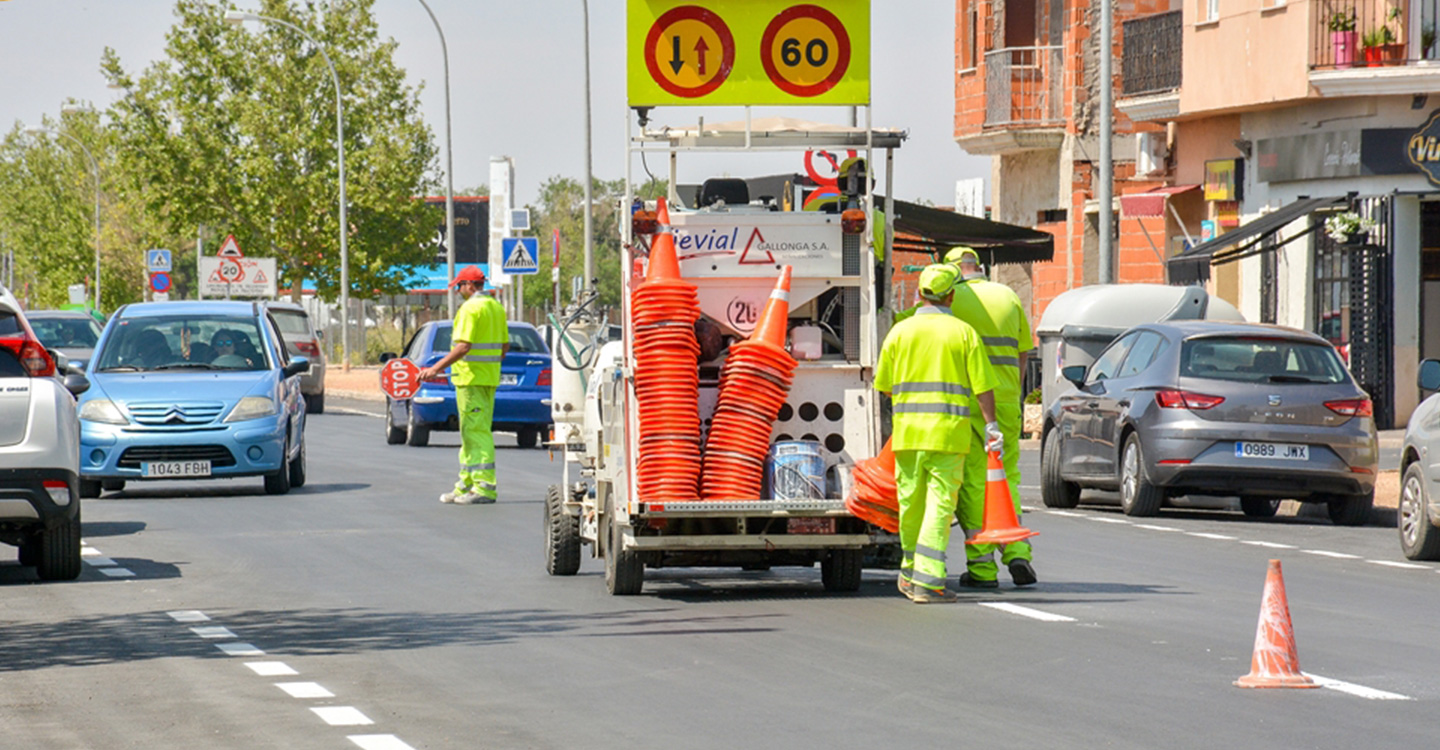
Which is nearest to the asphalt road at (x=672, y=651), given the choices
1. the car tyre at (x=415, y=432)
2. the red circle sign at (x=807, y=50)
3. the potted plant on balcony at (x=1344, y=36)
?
the red circle sign at (x=807, y=50)

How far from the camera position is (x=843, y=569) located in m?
12.9

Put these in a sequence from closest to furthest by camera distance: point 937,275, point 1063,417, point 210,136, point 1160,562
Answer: point 937,275 → point 1160,562 → point 1063,417 → point 210,136

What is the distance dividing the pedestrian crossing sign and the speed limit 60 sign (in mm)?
25890

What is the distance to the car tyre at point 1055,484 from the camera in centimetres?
2069

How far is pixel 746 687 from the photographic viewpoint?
367 inches

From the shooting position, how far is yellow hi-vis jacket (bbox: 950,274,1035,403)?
13578 millimetres

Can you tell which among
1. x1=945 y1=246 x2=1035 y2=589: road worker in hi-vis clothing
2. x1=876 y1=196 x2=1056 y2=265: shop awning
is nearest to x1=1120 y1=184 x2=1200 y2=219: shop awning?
x1=876 y1=196 x2=1056 y2=265: shop awning

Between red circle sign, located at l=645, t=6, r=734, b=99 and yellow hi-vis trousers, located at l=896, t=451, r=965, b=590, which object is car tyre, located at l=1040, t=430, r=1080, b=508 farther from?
yellow hi-vis trousers, located at l=896, t=451, r=965, b=590

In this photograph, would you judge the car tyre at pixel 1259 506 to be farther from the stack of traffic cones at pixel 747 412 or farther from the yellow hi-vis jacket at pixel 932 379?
the stack of traffic cones at pixel 747 412

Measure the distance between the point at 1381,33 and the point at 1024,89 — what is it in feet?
41.5

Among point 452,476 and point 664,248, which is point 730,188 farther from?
point 452,476

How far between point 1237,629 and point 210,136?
54.2m

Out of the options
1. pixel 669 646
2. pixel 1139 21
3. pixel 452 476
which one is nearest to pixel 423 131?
pixel 1139 21

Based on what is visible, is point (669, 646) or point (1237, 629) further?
point (1237, 629)
